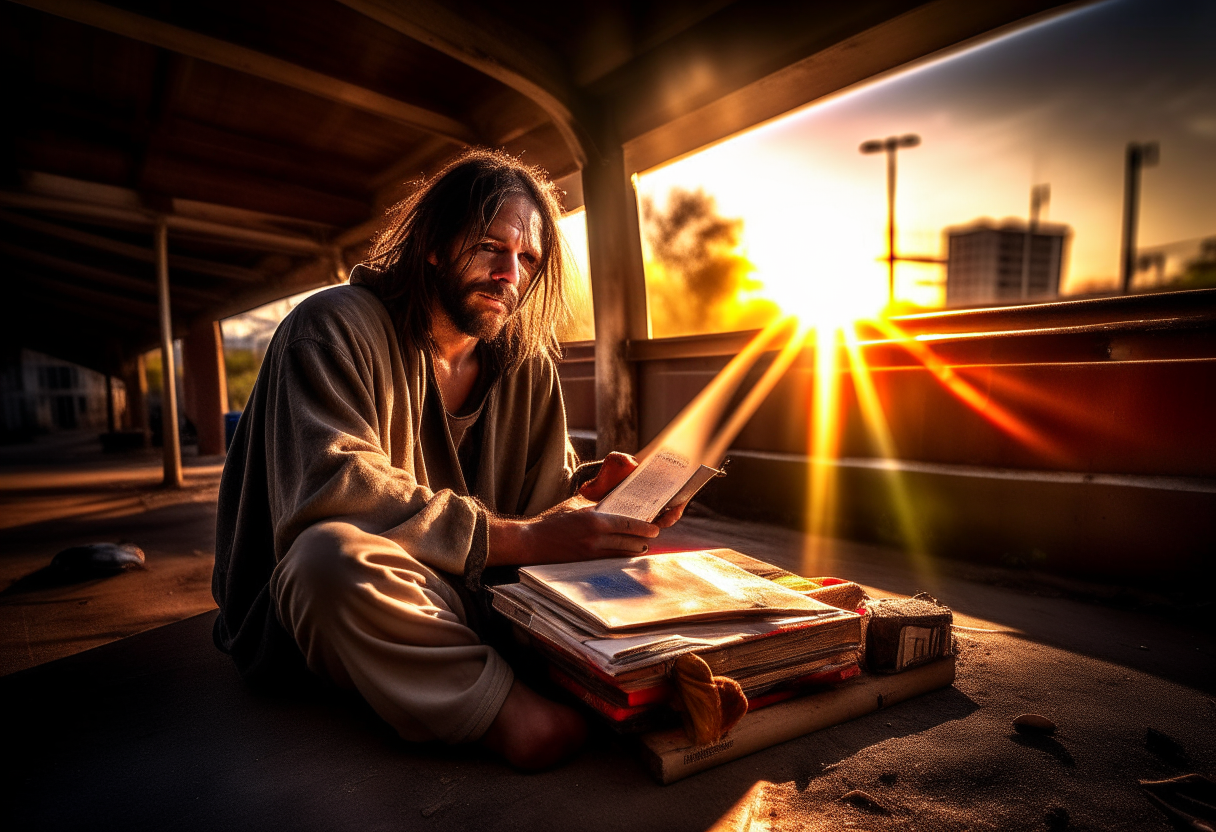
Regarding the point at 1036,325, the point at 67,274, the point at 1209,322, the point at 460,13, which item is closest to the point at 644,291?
the point at 460,13

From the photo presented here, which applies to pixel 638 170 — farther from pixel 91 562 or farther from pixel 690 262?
pixel 91 562

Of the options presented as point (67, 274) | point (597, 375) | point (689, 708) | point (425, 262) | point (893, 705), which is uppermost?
point (67, 274)

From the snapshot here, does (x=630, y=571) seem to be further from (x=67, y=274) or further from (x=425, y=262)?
(x=67, y=274)

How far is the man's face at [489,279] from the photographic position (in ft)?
6.39

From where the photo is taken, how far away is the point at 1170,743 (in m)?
1.31

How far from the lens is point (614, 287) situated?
14.1 ft

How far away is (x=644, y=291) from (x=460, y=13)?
2021mm

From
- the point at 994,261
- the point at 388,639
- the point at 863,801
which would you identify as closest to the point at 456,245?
the point at 388,639

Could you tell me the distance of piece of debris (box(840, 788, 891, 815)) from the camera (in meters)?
1.11

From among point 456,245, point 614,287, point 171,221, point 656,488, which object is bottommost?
point 656,488

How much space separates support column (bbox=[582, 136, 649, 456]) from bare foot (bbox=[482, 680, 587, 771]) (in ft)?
10.3

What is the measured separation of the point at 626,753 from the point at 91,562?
2.83 meters

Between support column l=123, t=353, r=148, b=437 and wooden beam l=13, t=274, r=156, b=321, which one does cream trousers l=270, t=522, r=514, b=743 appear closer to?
wooden beam l=13, t=274, r=156, b=321

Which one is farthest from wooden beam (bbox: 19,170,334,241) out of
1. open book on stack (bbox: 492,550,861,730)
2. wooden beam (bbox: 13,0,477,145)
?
open book on stack (bbox: 492,550,861,730)
